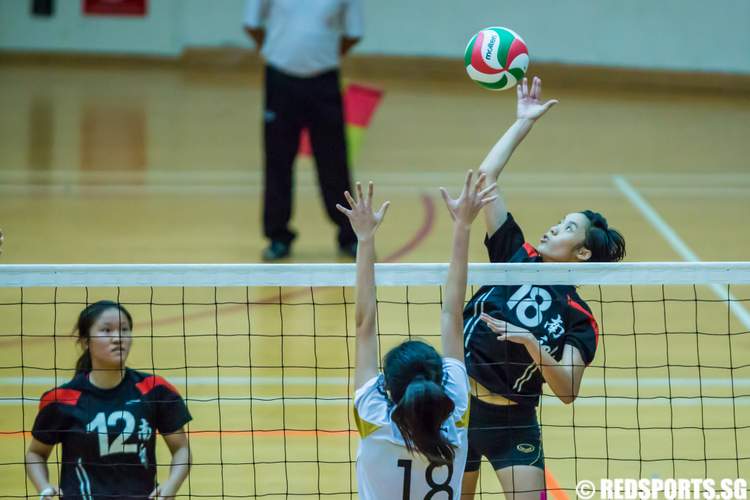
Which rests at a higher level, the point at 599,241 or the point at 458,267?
the point at 599,241

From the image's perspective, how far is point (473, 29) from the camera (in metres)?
15.3

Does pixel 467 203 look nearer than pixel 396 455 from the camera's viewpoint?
No

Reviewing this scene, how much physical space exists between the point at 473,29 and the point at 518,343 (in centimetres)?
1198

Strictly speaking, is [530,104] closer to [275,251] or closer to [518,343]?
[518,343]

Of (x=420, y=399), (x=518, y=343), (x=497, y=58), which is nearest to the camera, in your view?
(x=420, y=399)

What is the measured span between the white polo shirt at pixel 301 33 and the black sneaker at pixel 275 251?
1.30 m

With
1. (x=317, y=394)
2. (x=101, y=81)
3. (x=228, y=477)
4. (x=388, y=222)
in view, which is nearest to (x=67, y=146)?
(x=101, y=81)

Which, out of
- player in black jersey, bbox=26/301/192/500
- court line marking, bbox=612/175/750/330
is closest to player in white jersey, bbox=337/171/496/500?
player in black jersey, bbox=26/301/192/500

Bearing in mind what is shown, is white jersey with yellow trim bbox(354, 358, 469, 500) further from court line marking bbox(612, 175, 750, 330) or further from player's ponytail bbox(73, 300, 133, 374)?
court line marking bbox(612, 175, 750, 330)

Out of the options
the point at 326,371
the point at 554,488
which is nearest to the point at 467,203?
the point at 554,488

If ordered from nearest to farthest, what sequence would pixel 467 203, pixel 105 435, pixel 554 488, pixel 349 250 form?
pixel 467 203, pixel 105 435, pixel 554 488, pixel 349 250

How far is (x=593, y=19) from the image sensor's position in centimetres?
1507

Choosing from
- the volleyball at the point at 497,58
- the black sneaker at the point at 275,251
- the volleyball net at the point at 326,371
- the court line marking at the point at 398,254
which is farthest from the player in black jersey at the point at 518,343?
the black sneaker at the point at 275,251

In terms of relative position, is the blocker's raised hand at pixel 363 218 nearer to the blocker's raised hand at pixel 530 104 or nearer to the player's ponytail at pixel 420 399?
the player's ponytail at pixel 420 399
